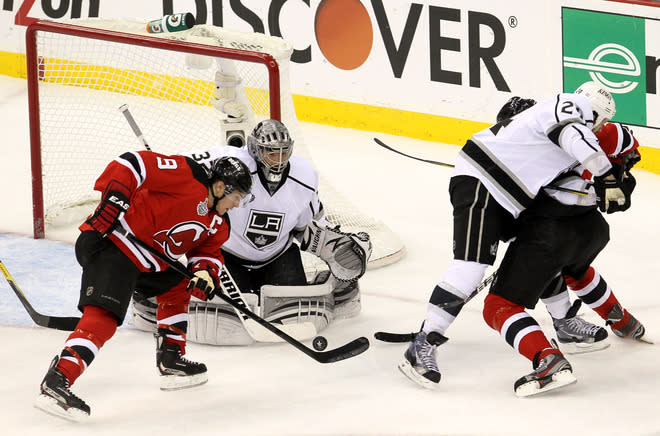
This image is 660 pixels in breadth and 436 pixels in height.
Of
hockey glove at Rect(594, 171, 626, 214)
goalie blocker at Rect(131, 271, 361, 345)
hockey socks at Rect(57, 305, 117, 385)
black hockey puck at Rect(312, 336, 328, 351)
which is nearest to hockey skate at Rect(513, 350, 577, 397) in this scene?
hockey glove at Rect(594, 171, 626, 214)

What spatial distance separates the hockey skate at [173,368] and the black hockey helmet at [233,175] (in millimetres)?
563

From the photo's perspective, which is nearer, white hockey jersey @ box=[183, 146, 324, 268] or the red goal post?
white hockey jersey @ box=[183, 146, 324, 268]

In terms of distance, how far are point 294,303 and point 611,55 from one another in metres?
2.65

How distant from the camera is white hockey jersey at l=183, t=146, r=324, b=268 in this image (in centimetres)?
443

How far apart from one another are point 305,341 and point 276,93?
1.04 meters

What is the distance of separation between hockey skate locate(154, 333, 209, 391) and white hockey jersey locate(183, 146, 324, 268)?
1.94ft

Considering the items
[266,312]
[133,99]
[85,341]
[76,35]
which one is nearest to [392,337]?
[266,312]

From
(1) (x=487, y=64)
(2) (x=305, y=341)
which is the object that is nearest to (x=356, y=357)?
(2) (x=305, y=341)

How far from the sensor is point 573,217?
4090 millimetres

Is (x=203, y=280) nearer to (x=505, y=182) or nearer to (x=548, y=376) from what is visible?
(x=505, y=182)

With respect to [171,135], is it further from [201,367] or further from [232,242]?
[201,367]

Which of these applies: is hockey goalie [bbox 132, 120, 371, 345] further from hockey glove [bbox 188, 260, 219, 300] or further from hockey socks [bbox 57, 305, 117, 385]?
hockey socks [bbox 57, 305, 117, 385]

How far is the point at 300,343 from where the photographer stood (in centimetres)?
408

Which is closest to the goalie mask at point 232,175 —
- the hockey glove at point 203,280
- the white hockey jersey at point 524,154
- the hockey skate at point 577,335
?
the hockey glove at point 203,280
